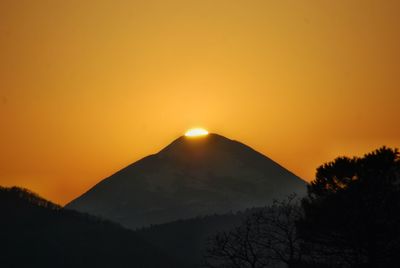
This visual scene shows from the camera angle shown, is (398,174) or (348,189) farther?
(398,174)

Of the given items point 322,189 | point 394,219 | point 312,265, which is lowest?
point 312,265

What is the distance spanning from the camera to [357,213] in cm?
4675

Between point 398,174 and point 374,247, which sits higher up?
point 398,174

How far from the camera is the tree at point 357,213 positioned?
151 feet

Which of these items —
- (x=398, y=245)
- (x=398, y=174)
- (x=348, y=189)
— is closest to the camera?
(x=398, y=245)

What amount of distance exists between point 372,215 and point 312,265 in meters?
5.00

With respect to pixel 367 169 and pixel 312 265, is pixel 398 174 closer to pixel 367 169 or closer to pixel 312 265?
pixel 367 169

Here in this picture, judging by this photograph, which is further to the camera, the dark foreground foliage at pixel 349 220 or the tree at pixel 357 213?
the tree at pixel 357 213

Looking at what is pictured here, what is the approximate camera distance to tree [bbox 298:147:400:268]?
45969mm

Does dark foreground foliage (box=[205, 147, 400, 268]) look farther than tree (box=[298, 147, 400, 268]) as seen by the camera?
No

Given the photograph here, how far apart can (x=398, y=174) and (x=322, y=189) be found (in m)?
5.60

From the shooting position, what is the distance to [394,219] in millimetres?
46406

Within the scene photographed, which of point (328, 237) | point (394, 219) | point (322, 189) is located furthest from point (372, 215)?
point (322, 189)

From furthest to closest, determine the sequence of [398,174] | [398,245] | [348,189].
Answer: [398,174]
[348,189]
[398,245]
